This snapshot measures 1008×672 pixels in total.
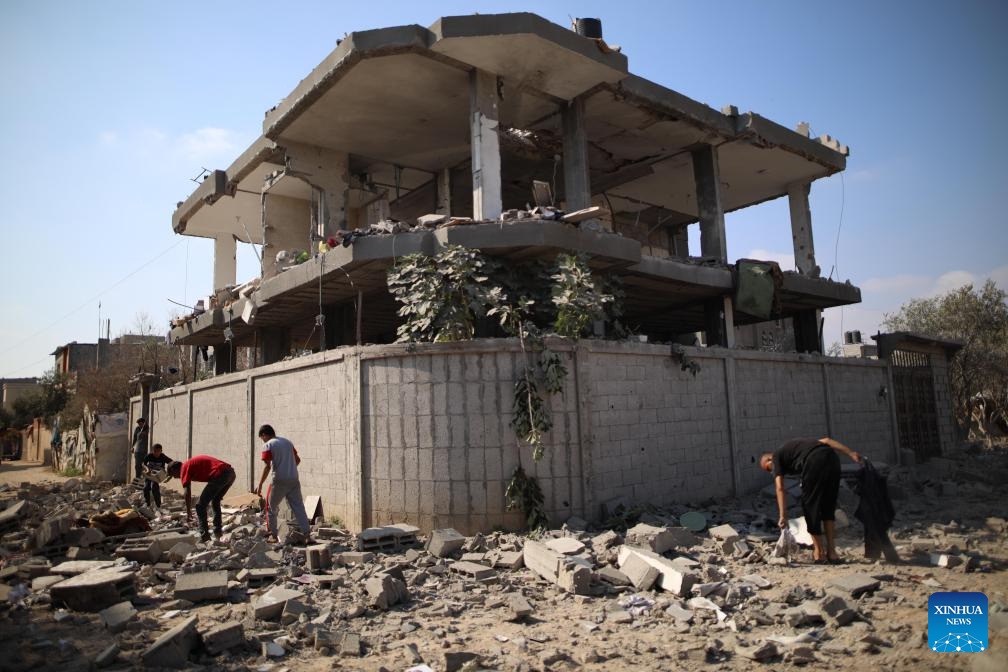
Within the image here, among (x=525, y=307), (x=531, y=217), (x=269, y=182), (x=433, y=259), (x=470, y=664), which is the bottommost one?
(x=470, y=664)

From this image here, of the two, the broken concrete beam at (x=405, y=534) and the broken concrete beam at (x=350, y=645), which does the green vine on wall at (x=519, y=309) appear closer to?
the broken concrete beam at (x=405, y=534)

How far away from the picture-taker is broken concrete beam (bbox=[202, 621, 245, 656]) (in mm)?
4648

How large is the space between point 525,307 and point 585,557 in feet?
10.8

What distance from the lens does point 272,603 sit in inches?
213

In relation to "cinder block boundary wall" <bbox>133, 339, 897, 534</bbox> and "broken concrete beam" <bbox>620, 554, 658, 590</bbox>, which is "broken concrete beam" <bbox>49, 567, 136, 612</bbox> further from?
"broken concrete beam" <bbox>620, 554, 658, 590</bbox>

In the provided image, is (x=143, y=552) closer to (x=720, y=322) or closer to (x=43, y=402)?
(x=720, y=322)

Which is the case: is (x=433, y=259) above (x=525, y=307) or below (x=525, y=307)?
above

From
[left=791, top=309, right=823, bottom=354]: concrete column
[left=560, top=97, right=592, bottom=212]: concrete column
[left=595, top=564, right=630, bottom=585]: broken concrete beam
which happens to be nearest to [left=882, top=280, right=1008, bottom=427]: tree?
[left=791, top=309, right=823, bottom=354]: concrete column

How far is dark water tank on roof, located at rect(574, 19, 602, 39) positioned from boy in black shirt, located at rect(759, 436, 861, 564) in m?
7.38

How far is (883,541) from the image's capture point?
6.62m

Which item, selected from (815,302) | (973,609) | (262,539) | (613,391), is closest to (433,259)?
(613,391)

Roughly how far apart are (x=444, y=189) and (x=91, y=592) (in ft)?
36.4

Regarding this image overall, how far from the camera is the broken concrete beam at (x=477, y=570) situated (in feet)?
20.5

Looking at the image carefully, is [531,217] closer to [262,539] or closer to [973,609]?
[262,539]
